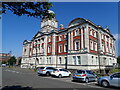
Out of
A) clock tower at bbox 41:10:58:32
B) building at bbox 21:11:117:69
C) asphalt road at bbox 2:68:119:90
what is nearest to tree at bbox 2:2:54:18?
asphalt road at bbox 2:68:119:90

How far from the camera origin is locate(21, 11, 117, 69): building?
27.9 m

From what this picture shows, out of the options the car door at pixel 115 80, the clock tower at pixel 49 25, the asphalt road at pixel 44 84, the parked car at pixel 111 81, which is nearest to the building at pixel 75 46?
the clock tower at pixel 49 25

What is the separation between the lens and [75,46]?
30.1 metres

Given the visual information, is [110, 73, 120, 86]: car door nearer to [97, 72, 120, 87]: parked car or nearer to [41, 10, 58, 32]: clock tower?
[97, 72, 120, 87]: parked car

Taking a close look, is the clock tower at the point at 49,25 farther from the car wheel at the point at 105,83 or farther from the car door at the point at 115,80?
the car door at the point at 115,80

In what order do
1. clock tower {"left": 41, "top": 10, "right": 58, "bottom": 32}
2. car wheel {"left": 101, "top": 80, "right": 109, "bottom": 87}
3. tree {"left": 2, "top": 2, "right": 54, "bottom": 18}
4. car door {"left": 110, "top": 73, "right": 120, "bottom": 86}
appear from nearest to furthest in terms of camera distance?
tree {"left": 2, "top": 2, "right": 54, "bottom": 18}, car door {"left": 110, "top": 73, "right": 120, "bottom": 86}, car wheel {"left": 101, "top": 80, "right": 109, "bottom": 87}, clock tower {"left": 41, "top": 10, "right": 58, "bottom": 32}

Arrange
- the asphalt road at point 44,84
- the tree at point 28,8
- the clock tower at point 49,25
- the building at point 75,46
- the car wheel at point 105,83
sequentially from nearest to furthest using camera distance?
the tree at point 28,8
the asphalt road at point 44,84
the car wheel at point 105,83
the building at point 75,46
the clock tower at point 49,25

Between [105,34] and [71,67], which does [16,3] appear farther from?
[105,34]

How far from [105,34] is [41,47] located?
2308 cm

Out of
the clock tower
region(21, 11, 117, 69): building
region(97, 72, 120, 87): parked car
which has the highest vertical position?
the clock tower

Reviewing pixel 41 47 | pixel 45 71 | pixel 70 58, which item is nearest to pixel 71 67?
pixel 70 58

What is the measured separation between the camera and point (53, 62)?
117 ft

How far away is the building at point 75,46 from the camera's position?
2791 centimetres

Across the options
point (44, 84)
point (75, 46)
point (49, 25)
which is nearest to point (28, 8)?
point (44, 84)
